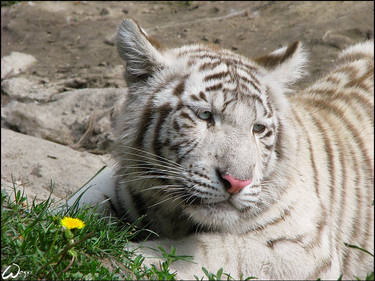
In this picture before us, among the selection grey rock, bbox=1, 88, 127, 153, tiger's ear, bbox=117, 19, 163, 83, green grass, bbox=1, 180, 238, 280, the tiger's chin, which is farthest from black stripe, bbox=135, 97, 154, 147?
grey rock, bbox=1, 88, 127, 153

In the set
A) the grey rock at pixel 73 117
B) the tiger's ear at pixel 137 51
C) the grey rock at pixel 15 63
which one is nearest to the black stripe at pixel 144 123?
the tiger's ear at pixel 137 51

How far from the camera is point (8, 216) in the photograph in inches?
77.7

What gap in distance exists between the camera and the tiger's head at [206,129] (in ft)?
7.77

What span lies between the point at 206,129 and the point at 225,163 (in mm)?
227

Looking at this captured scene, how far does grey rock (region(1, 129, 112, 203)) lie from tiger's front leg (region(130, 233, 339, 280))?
4.68 feet

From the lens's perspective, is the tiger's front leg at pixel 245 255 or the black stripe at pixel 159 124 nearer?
the tiger's front leg at pixel 245 255

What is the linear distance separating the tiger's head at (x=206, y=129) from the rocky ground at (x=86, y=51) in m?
1.15

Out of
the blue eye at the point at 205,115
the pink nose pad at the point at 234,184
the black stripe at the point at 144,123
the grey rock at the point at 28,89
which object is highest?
the blue eye at the point at 205,115

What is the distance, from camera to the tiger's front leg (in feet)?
8.20

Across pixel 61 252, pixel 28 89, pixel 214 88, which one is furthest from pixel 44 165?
pixel 61 252

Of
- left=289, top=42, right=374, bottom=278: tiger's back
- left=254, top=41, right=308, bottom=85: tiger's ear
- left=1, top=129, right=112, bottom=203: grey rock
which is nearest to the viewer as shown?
left=254, top=41, right=308, bottom=85: tiger's ear

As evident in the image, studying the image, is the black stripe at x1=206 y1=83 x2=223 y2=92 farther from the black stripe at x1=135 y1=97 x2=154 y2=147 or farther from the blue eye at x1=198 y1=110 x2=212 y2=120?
the black stripe at x1=135 y1=97 x2=154 y2=147

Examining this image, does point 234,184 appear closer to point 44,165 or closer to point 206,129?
point 206,129

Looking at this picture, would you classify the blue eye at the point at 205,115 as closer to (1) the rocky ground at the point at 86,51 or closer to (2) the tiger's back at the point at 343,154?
(2) the tiger's back at the point at 343,154
